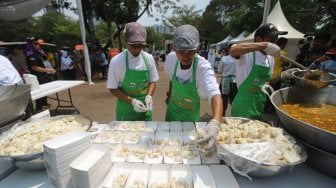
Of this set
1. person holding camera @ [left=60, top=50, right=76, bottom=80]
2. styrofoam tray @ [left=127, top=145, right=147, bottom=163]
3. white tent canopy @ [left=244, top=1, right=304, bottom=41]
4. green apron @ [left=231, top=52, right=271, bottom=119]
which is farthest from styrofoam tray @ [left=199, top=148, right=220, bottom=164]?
person holding camera @ [left=60, top=50, right=76, bottom=80]

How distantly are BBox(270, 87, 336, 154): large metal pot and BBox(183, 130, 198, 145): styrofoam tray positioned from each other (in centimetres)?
54

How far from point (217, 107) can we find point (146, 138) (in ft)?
1.72

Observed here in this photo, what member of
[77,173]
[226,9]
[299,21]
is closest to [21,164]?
[77,173]

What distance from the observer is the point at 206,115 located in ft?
16.7

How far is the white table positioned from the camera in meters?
1.12

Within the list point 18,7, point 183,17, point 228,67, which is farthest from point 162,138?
point 183,17

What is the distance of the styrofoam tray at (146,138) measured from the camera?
1474mm

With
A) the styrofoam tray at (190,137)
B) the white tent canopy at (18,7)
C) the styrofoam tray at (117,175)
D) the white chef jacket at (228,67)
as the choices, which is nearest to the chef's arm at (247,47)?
the styrofoam tray at (190,137)

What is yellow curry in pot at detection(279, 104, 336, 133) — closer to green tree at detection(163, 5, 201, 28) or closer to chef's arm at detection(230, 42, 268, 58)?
chef's arm at detection(230, 42, 268, 58)

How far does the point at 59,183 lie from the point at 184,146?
0.72 metres

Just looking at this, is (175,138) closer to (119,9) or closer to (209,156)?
(209,156)

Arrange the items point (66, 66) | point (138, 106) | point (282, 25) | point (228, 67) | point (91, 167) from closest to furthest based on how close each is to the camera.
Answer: point (91, 167) → point (138, 106) → point (228, 67) → point (66, 66) → point (282, 25)

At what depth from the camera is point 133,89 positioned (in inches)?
80.4

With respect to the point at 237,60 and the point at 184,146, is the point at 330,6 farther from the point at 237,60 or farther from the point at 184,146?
the point at 184,146
